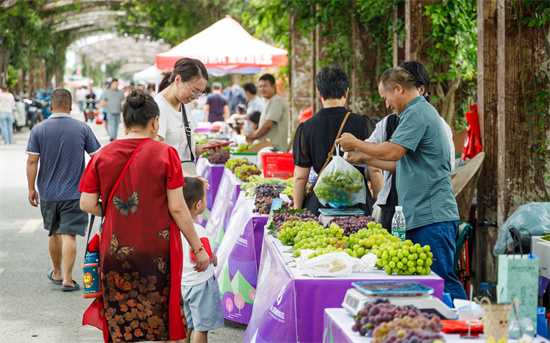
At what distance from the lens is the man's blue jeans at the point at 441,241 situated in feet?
14.8

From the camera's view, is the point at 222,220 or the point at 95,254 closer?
the point at 95,254

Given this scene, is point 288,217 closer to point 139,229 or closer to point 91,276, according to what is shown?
point 139,229

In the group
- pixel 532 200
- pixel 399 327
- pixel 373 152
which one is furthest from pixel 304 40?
pixel 399 327

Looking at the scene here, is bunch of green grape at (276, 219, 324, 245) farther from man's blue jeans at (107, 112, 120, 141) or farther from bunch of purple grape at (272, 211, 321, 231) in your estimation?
man's blue jeans at (107, 112, 120, 141)

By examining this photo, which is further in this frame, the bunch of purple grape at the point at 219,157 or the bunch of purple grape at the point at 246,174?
the bunch of purple grape at the point at 219,157

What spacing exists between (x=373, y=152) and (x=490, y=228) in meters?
2.22

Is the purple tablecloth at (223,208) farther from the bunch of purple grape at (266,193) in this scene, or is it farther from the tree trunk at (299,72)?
the tree trunk at (299,72)

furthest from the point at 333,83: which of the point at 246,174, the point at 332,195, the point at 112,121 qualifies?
the point at 112,121

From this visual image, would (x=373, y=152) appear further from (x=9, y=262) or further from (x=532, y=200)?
(x=9, y=262)

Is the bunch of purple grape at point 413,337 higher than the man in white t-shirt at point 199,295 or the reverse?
higher

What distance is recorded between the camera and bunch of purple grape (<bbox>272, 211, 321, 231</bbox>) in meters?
4.64

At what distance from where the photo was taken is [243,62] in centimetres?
1184

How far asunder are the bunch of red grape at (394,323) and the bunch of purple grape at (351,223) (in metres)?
A: 1.48

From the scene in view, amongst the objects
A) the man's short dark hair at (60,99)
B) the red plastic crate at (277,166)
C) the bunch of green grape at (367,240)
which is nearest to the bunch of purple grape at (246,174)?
the red plastic crate at (277,166)
